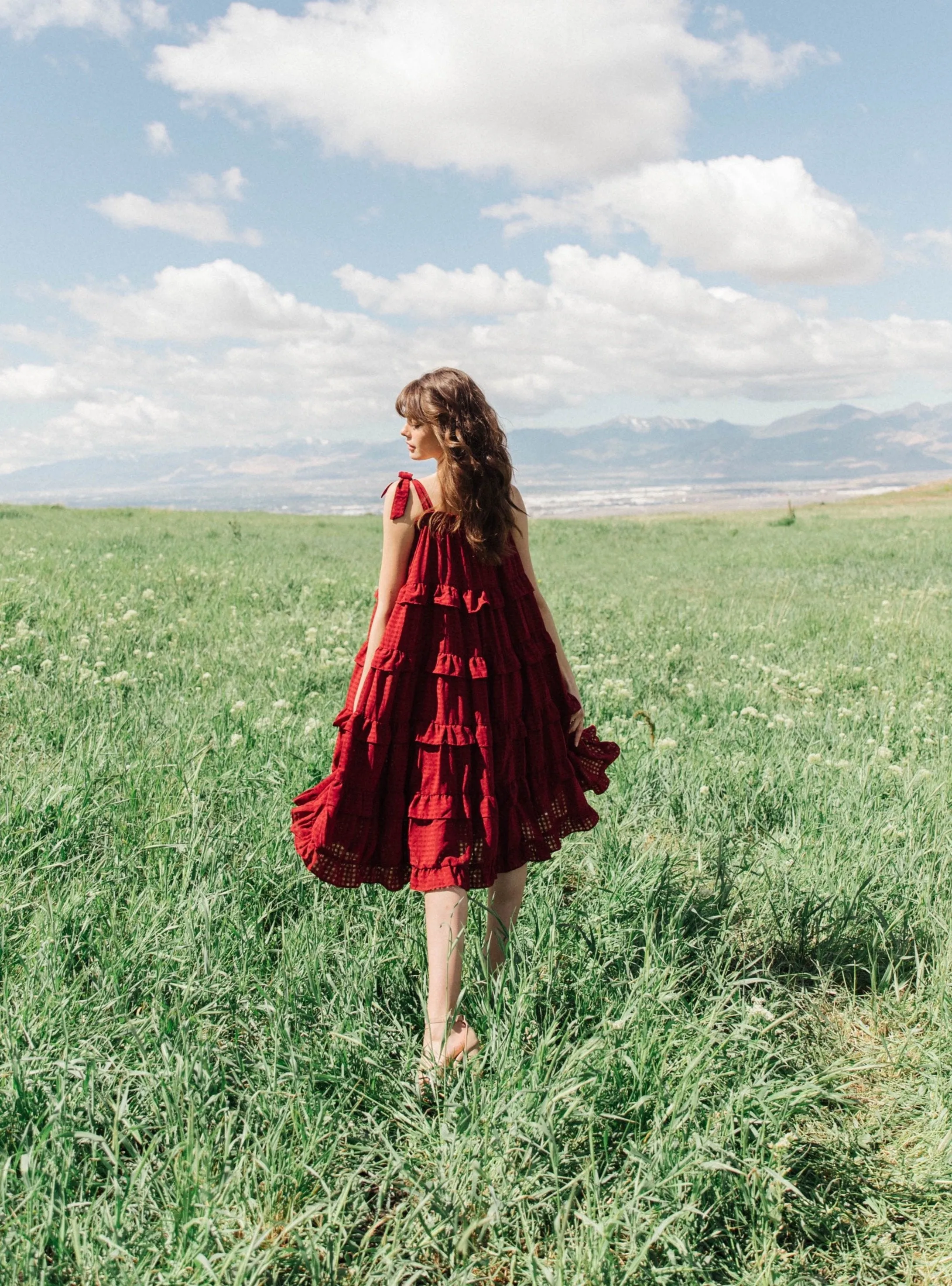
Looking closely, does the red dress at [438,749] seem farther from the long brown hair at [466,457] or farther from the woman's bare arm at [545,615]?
the woman's bare arm at [545,615]

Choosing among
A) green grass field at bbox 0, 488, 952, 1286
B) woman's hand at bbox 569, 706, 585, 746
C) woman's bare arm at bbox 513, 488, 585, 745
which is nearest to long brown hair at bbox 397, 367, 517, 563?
woman's bare arm at bbox 513, 488, 585, 745

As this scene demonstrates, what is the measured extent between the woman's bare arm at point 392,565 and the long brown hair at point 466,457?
0.29 feet

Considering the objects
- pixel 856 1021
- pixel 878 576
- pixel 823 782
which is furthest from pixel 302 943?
pixel 878 576

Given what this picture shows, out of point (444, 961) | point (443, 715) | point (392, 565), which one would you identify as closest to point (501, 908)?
point (444, 961)

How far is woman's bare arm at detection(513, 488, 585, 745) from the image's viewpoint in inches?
125

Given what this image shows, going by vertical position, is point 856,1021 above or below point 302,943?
below

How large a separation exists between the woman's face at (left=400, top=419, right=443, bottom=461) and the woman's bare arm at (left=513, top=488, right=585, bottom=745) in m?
0.34

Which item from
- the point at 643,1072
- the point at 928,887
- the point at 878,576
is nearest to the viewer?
the point at 643,1072

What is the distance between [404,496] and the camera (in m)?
2.96

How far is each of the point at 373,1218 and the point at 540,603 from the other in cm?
207

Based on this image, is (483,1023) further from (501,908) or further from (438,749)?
(438,749)

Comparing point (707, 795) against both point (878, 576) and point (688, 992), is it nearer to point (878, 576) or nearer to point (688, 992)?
point (688, 992)

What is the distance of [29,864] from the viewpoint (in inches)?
148

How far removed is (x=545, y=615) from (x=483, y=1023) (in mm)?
1499
